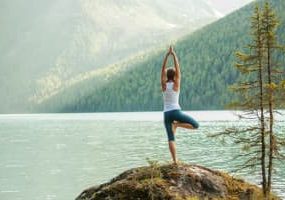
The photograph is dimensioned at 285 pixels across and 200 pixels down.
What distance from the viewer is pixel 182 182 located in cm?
1577

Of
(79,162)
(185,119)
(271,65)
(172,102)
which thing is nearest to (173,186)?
(185,119)

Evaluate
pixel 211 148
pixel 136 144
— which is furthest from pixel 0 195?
pixel 136 144

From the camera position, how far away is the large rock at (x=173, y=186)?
15.3 m

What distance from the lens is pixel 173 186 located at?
1552cm

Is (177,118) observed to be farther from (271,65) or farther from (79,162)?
(79,162)

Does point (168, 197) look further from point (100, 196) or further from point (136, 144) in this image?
point (136, 144)

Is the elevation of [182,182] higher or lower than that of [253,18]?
lower

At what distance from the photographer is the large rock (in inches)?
603

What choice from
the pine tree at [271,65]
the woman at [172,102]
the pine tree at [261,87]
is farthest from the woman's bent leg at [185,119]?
the pine tree at [271,65]

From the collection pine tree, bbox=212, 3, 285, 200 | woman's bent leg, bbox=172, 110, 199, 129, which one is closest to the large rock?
woman's bent leg, bbox=172, 110, 199, 129

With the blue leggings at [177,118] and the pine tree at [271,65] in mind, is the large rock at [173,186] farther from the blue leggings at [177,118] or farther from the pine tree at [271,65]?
the pine tree at [271,65]

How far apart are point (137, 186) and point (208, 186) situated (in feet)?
6.80

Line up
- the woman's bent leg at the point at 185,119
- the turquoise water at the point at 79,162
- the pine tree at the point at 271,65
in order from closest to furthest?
the woman's bent leg at the point at 185,119
the pine tree at the point at 271,65
the turquoise water at the point at 79,162

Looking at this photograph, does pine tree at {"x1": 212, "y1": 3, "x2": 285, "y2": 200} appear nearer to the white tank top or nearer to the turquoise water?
the white tank top
